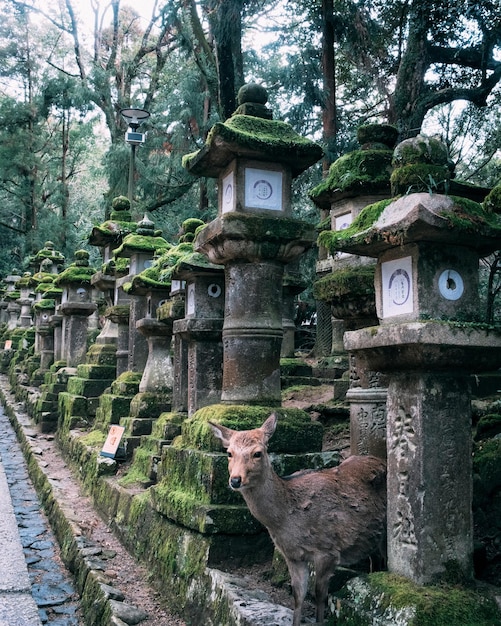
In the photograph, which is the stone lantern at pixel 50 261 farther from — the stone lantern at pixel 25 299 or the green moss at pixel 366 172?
the green moss at pixel 366 172

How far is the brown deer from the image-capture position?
13.1 ft

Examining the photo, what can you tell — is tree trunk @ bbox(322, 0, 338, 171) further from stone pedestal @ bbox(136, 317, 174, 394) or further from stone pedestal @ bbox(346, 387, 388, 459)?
stone pedestal @ bbox(346, 387, 388, 459)

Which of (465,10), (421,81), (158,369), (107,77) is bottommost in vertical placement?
(158,369)

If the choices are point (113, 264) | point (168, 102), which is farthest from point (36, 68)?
point (113, 264)

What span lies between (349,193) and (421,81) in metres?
7.66

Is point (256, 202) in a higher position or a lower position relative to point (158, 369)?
higher

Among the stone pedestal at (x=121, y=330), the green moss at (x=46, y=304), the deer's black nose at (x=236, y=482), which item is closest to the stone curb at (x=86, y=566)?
the deer's black nose at (x=236, y=482)

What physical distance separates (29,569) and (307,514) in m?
4.19

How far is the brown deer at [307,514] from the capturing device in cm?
400

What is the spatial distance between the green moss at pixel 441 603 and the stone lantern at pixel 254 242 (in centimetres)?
251

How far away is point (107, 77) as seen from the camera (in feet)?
77.3

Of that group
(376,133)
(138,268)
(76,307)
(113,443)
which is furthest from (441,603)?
(76,307)

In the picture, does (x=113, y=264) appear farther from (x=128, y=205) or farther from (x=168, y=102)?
(x=168, y=102)

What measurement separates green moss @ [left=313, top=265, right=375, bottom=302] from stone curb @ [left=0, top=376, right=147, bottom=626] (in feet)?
9.91
